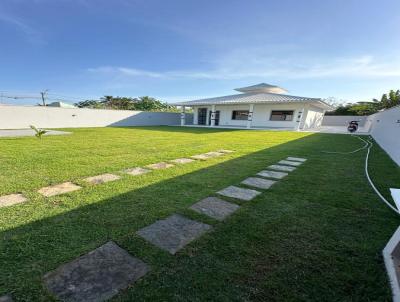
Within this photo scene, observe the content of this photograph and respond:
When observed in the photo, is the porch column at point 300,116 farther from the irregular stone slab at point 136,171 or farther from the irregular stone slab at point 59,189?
the irregular stone slab at point 59,189

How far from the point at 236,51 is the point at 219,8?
5655mm

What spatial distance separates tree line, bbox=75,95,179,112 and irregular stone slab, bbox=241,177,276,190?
26420mm

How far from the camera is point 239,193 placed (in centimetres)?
282

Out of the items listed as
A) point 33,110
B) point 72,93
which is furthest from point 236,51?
point 72,93

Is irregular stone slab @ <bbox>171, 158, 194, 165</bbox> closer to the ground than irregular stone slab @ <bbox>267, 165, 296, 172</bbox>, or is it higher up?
closer to the ground

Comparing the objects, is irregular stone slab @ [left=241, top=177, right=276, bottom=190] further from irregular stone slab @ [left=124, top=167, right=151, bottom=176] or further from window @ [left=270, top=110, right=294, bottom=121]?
window @ [left=270, top=110, right=294, bottom=121]

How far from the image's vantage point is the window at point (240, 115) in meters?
20.1

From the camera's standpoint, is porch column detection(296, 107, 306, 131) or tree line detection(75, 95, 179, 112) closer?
porch column detection(296, 107, 306, 131)

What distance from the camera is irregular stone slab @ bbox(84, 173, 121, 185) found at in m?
3.16

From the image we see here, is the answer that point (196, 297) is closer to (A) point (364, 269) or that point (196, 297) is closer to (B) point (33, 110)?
(A) point (364, 269)

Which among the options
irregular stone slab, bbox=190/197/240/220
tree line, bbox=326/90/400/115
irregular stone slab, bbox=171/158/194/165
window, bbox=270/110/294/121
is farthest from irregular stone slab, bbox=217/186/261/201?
tree line, bbox=326/90/400/115

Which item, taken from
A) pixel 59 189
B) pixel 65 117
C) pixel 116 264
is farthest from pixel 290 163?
pixel 65 117

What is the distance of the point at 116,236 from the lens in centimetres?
172

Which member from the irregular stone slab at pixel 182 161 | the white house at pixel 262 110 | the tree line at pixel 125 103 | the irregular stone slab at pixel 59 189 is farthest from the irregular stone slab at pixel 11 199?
the tree line at pixel 125 103
